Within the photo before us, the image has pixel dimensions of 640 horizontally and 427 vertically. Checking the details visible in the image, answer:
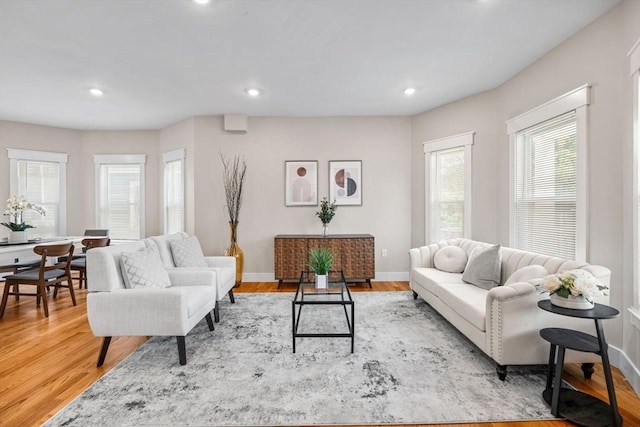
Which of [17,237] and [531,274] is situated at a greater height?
[17,237]

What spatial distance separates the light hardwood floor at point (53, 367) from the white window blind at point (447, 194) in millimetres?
2428

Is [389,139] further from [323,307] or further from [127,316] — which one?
[127,316]

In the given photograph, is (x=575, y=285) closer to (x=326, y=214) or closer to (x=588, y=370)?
(x=588, y=370)

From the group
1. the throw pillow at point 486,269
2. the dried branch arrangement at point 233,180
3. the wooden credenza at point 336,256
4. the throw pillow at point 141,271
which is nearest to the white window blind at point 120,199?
the dried branch arrangement at point 233,180

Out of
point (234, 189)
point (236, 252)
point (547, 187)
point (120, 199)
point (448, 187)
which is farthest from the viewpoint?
point (120, 199)

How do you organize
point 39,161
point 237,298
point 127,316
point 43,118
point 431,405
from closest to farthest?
point 431,405 < point 127,316 < point 237,298 < point 43,118 < point 39,161

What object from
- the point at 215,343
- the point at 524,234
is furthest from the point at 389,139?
the point at 215,343

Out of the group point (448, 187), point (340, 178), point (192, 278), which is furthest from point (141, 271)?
point (448, 187)

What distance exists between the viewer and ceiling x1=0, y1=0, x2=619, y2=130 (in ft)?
7.68

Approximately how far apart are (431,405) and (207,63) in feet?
11.9

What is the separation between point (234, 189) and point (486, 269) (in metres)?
3.80

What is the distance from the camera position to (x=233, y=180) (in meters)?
5.02

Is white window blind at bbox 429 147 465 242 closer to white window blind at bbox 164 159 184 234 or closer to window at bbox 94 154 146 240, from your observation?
white window blind at bbox 164 159 184 234

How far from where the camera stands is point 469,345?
271 cm
